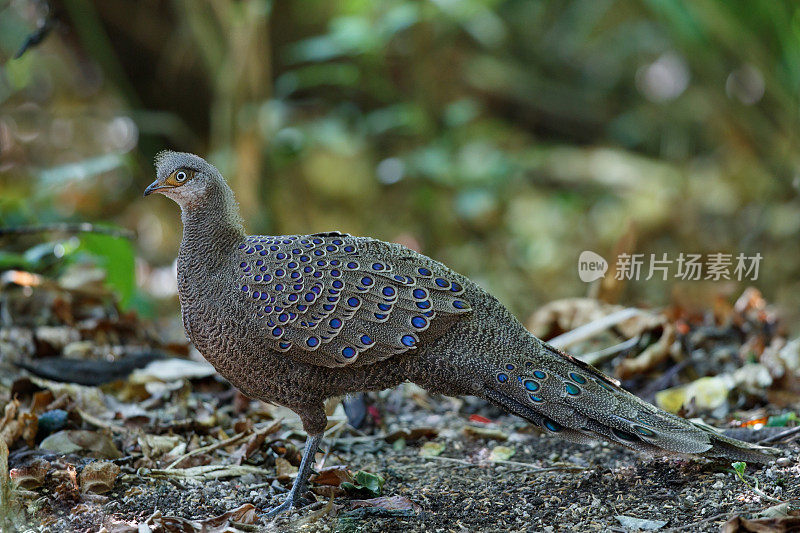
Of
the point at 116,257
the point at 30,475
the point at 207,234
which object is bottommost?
the point at 30,475

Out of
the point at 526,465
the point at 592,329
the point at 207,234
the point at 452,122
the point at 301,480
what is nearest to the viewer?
the point at 301,480

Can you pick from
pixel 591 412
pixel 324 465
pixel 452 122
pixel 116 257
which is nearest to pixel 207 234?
pixel 324 465

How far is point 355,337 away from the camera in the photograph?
308 centimetres

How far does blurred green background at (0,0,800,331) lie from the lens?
7.61m

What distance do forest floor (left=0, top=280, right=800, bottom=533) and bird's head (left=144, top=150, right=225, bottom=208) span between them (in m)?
1.11

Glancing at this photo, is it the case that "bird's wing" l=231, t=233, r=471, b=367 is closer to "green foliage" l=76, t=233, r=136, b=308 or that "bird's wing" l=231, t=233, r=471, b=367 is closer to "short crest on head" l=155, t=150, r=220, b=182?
"short crest on head" l=155, t=150, r=220, b=182

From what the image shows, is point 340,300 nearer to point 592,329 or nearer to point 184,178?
point 184,178

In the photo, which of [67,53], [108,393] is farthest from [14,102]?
[108,393]

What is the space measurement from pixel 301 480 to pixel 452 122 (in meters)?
5.71

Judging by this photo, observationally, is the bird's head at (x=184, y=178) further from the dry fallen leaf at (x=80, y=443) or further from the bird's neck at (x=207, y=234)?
the dry fallen leaf at (x=80, y=443)

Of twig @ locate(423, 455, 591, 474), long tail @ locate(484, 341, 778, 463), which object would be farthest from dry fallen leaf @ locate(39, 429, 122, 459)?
long tail @ locate(484, 341, 778, 463)

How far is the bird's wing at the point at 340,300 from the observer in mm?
3080

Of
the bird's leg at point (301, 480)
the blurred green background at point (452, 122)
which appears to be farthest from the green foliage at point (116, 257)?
the blurred green background at point (452, 122)

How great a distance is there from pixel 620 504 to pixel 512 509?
414 mm
